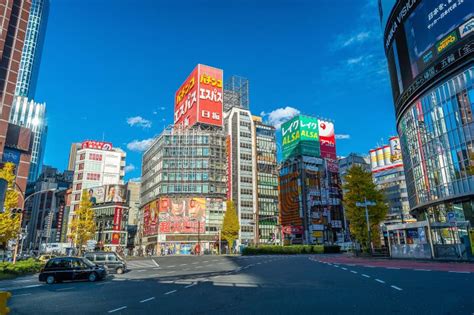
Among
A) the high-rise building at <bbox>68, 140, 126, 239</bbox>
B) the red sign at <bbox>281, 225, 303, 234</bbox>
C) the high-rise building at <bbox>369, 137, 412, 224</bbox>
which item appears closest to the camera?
the red sign at <bbox>281, 225, 303, 234</bbox>

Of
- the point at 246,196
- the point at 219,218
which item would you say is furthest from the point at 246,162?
the point at 219,218

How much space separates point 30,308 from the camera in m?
10.7

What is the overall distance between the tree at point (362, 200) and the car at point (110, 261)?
27226 millimetres

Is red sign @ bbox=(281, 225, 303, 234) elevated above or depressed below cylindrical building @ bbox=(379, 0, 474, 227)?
below

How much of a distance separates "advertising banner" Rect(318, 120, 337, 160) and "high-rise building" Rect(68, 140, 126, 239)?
69.8 metres

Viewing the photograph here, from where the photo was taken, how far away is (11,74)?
72.1 metres

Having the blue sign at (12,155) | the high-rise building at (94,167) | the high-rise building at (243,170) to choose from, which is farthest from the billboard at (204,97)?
the blue sign at (12,155)

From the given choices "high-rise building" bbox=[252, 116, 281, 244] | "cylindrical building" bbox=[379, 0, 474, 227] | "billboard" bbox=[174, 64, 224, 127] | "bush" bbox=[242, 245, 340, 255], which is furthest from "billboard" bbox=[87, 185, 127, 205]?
"cylindrical building" bbox=[379, 0, 474, 227]

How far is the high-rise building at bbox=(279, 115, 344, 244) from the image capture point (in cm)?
9619

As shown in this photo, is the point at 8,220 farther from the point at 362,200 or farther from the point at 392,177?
the point at 392,177

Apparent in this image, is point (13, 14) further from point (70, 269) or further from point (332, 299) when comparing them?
point (332, 299)

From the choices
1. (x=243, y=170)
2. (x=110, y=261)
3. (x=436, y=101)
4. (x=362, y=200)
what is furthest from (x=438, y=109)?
(x=243, y=170)

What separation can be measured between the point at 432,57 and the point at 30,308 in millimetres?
42364

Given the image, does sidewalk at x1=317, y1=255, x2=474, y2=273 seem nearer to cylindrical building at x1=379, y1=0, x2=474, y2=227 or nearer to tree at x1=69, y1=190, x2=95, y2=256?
cylindrical building at x1=379, y1=0, x2=474, y2=227
